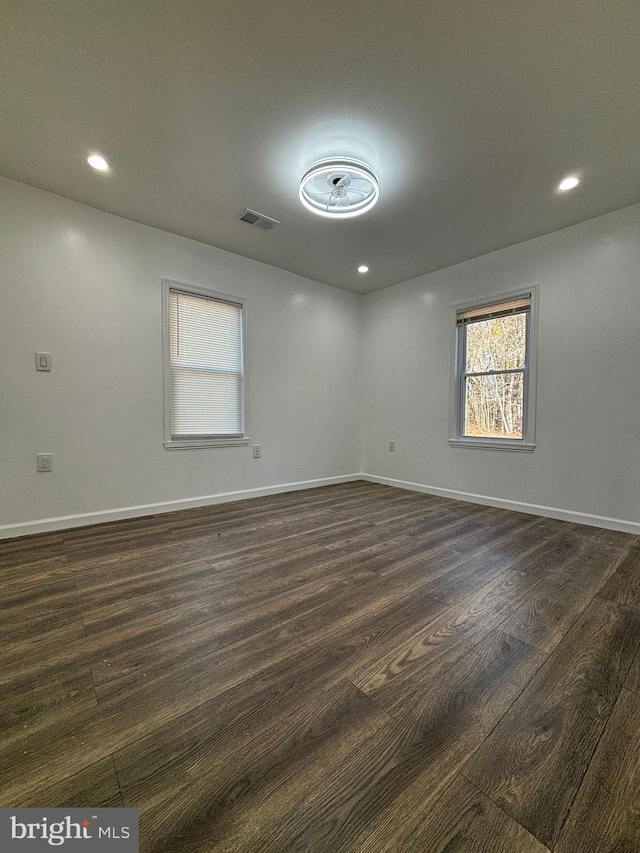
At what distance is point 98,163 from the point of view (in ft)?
7.52

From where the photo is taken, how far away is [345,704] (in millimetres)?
1083

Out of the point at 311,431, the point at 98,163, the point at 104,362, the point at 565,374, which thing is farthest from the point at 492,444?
the point at 98,163

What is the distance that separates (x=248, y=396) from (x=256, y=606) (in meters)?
2.50

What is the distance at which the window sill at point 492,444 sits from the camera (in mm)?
3309

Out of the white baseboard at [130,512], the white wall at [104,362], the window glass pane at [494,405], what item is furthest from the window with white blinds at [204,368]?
the window glass pane at [494,405]

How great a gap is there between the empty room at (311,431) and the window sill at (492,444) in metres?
0.03

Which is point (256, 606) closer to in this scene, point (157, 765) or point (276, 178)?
point (157, 765)

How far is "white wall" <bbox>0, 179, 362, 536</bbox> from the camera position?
2.55m

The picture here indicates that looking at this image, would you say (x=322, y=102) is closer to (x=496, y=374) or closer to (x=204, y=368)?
(x=204, y=368)

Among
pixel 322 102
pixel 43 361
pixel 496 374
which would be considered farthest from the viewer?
pixel 496 374

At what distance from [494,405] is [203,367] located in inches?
124

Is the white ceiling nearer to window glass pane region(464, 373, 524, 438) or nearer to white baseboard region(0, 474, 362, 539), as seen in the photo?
window glass pane region(464, 373, 524, 438)

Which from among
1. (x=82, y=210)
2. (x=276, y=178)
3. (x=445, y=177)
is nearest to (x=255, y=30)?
(x=276, y=178)

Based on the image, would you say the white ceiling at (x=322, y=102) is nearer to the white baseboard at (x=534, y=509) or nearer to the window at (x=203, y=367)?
the window at (x=203, y=367)
